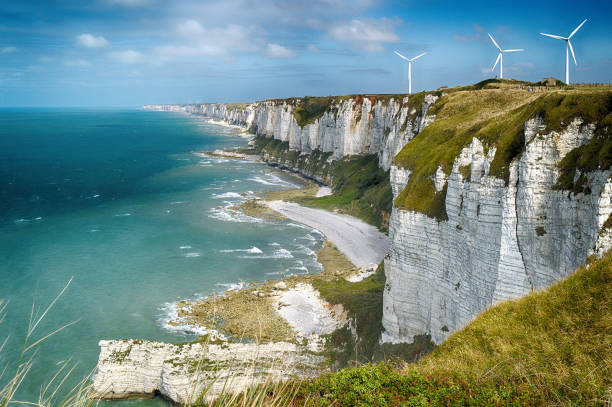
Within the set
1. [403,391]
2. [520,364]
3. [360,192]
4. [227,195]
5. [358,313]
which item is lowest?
[358,313]

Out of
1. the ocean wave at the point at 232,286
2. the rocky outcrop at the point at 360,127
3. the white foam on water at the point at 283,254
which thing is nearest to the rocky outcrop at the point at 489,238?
the ocean wave at the point at 232,286

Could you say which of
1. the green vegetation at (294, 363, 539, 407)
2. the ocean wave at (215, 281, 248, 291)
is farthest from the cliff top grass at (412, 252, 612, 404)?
the ocean wave at (215, 281, 248, 291)

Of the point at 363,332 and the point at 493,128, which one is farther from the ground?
the point at 493,128

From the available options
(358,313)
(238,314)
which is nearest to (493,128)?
(358,313)

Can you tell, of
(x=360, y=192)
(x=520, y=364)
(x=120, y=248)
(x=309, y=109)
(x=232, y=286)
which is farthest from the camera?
(x=309, y=109)

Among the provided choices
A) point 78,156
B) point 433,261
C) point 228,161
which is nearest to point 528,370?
point 433,261

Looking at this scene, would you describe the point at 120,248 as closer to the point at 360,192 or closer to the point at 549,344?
the point at 360,192

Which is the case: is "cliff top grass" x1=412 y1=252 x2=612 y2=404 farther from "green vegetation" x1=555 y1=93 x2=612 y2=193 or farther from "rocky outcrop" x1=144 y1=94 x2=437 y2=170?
"rocky outcrop" x1=144 y1=94 x2=437 y2=170
